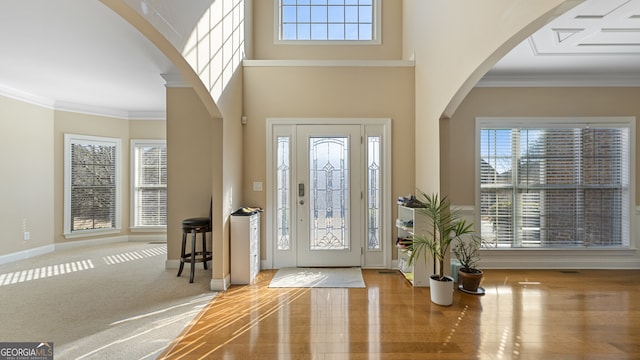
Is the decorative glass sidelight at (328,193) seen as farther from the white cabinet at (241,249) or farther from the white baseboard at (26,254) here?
the white baseboard at (26,254)

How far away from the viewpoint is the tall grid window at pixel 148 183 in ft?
20.2

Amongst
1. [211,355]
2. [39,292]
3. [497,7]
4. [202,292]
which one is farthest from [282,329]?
[497,7]

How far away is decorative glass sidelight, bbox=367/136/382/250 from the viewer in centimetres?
425

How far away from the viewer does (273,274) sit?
400 cm

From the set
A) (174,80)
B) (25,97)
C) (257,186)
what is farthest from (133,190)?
(257,186)

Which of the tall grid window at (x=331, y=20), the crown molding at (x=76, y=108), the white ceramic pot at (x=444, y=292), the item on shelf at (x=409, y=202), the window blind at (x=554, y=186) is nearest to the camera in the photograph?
the white ceramic pot at (x=444, y=292)

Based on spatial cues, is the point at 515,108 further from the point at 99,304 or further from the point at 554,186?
the point at 99,304

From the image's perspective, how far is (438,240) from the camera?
3.35 meters

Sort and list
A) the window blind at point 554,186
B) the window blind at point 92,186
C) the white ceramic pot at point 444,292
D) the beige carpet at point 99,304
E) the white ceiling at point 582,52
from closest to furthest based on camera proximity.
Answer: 1. the beige carpet at point 99,304
2. the white ceiling at point 582,52
3. the white ceramic pot at point 444,292
4. the window blind at point 554,186
5. the window blind at point 92,186

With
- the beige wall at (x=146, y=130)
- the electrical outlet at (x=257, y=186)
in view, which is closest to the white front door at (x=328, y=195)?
the electrical outlet at (x=257, y=186)

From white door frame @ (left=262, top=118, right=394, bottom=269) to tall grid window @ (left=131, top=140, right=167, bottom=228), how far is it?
3.17 m

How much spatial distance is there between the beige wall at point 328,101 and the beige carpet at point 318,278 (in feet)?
1.94

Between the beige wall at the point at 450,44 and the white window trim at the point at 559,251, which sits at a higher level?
the beige wall at the point at 450,44

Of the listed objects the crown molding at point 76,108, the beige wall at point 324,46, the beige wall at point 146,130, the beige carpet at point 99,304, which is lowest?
the beige carpet at point 99,304
